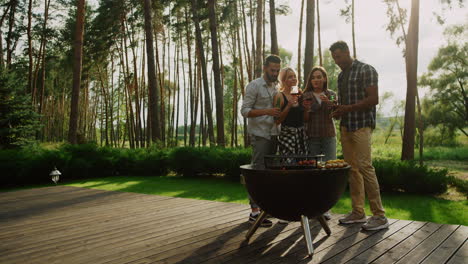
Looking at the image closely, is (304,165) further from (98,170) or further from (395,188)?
(98,170)

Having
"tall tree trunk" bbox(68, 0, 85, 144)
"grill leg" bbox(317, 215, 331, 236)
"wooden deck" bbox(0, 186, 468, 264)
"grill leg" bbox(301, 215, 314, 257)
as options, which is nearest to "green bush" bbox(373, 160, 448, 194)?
"wooden deck" bbox(0, 186, 468, 264)

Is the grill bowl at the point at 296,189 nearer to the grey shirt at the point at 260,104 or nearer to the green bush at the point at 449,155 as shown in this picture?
the grey shirt at the point at 260,104

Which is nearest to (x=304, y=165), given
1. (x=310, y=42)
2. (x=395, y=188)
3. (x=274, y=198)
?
(x=274, y=198)

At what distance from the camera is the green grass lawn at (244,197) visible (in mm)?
4157

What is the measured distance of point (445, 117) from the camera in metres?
26.7

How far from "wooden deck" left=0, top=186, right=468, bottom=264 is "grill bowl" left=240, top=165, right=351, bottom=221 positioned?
0.33 meters

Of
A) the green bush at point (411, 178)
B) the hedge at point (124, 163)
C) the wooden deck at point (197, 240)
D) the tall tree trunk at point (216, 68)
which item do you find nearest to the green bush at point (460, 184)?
the hedge at point (124, 163)

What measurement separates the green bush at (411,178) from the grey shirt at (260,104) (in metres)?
3.07

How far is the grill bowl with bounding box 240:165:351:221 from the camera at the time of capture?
2.39m

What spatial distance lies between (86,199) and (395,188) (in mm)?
5229

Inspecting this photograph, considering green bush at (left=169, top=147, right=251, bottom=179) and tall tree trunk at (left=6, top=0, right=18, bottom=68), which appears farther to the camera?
tall tree trunk at (left=6, top=0, right=18, bottom=68)

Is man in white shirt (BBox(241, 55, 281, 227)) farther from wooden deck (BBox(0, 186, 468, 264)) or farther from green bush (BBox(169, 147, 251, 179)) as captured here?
green bush (BBox(169, 147, 251, 179))

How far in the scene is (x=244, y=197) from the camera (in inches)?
223

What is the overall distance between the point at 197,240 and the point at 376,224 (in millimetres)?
1686
